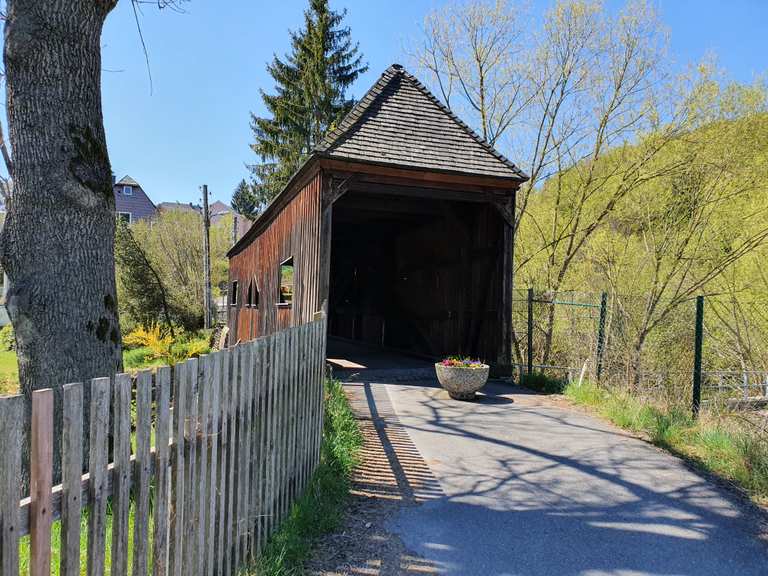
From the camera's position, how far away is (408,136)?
9.84 meters

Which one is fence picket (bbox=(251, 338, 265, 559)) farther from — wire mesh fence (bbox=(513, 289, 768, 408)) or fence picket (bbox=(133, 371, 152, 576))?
wire mesh fence (bbox=(513, 289, 768, 408))

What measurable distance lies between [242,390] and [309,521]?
130 cm

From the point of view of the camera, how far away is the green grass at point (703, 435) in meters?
4.86

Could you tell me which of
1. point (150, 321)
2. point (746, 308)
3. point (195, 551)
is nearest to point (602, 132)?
point (746, 308)

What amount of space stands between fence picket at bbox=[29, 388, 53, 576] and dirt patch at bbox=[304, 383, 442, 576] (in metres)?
1.88

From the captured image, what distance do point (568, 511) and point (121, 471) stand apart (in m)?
3.47

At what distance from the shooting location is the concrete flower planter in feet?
26.0

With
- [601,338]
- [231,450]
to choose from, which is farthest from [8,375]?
[231,450]

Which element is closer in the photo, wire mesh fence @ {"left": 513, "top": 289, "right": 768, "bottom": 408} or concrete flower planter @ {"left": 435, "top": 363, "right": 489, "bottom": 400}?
concrete flower planter @ {"left": 435, "top": 363, "right": 489, "bottom": 400}

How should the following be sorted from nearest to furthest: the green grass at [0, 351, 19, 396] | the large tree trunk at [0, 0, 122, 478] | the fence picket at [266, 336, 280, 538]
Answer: the fence picket at [266, 336, 280, 538] → the large tree trunk at [0, 0, 122, 478] → the green grass at [0, 351, 19, 396]

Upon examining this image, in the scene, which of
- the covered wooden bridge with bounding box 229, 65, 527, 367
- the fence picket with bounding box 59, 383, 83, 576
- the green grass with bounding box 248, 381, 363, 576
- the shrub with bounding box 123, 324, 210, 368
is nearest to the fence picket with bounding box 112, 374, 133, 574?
the fence picket with bounding box 59, 383, 83, 576

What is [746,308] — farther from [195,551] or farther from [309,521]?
[195,551]

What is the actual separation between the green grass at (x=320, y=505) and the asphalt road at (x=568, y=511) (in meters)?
0.52

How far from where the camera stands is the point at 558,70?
12.6 meters
